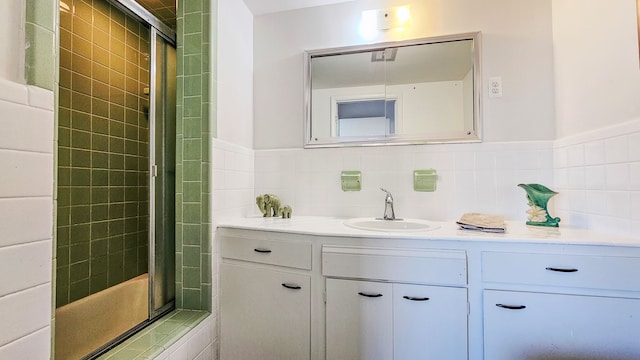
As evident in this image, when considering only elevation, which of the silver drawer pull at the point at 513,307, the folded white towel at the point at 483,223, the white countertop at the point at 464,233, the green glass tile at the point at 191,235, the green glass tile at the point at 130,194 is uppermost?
the green glass tile at the point at 130,194

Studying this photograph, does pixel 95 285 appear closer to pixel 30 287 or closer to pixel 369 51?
pixel 30 287

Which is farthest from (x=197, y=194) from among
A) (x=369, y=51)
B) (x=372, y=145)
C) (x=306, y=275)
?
(x=369, y=51)

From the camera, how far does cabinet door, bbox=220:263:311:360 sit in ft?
4.20

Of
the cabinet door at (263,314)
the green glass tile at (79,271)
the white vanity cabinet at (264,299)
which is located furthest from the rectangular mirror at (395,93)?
the green glass tile at (79,271)

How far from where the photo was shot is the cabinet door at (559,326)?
39.0 inches

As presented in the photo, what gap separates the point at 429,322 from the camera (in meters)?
1.14

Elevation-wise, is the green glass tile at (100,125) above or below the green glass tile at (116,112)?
below

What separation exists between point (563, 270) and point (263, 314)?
1284 millimetres

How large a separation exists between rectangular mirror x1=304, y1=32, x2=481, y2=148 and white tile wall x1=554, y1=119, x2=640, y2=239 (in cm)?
45

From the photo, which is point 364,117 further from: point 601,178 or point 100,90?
point 100,90

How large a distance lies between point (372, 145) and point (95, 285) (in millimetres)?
1933

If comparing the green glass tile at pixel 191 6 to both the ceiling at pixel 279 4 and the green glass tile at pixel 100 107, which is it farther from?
the green glass tile at pixel 100 107

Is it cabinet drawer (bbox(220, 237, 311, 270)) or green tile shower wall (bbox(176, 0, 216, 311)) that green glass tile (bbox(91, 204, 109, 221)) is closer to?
green tile shower wall (bbox(176, 0, 216, 311))

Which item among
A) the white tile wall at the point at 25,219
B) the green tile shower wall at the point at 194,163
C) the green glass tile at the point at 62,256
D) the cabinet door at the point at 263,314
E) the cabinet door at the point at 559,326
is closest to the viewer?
the white tile wall at the point at 25,219
